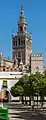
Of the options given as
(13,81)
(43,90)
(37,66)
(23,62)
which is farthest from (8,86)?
(23,62)

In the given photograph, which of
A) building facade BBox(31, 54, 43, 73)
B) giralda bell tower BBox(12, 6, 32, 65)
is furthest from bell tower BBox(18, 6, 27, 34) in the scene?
building facade BBox(31, 54, 43, 73)

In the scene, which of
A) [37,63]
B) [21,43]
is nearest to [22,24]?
[21,43]

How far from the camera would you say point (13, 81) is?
283 feet

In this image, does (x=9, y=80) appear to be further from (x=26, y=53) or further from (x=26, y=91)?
(x=26, y=53)

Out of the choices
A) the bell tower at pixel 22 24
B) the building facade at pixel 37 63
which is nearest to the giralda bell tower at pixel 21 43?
the bell tower at pixel 22 24

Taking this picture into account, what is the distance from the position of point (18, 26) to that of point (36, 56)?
3911 cm

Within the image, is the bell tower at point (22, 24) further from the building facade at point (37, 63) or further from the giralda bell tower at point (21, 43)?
the building facade at point (37, 63)

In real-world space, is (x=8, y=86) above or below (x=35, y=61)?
below

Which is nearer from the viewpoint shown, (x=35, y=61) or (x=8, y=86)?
(x=8, y=86)

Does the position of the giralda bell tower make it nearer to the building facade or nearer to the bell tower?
the bell tower

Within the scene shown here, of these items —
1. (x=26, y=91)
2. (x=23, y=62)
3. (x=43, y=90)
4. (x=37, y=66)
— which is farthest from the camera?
(x=23, y=62)

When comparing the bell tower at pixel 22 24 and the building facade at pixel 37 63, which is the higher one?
the bell tower at pixel 22 24

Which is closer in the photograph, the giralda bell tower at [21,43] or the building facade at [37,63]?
the building facade at [37,63]

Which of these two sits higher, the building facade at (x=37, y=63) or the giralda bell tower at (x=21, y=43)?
the giralda bell tower at (x=21, y=43)
